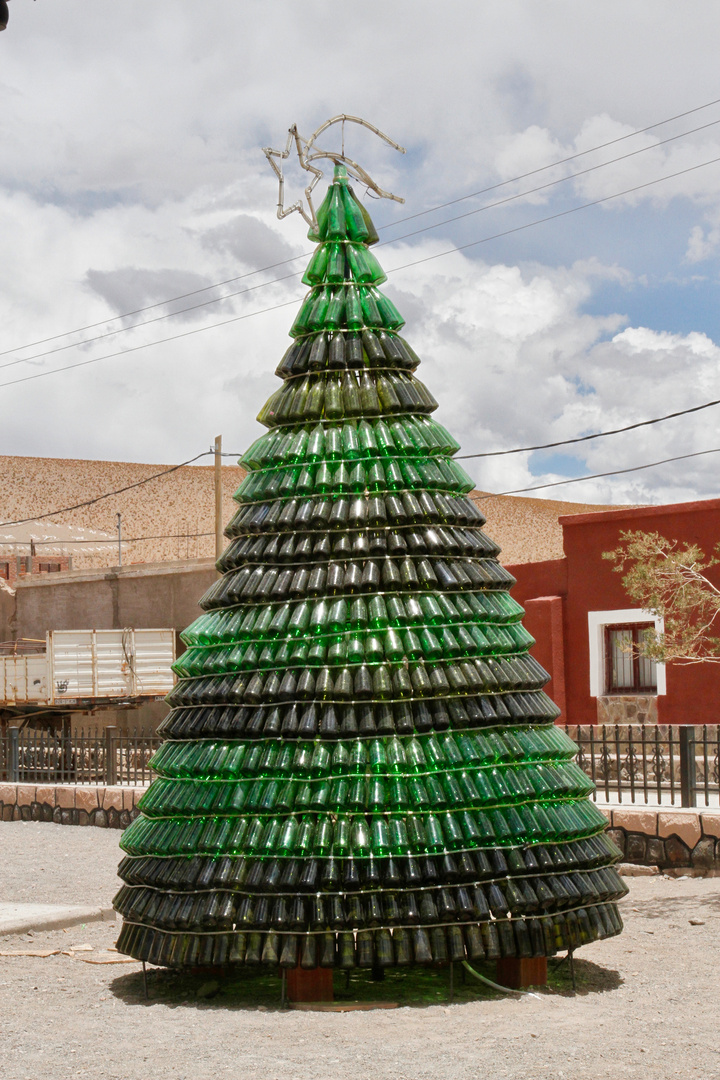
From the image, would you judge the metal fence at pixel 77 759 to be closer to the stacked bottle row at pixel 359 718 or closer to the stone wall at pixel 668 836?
the stone wall at pixel 668 836

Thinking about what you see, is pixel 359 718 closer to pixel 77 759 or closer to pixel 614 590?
pixel 77 759

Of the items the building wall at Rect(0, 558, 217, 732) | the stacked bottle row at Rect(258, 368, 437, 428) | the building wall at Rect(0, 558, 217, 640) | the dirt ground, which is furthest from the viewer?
the building wall at Rect(0, 558, 217, 640)

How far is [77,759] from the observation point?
1923 cm

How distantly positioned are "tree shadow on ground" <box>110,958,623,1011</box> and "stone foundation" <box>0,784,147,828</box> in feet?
31.3

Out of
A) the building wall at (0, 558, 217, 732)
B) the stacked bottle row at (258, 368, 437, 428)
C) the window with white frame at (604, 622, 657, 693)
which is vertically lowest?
the window with white frame at (604, 622, 657, 693)

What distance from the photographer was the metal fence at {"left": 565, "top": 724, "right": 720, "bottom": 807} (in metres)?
11.7

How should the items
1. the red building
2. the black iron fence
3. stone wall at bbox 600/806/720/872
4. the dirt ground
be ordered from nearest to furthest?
1. the dirt ground
2. stone wall at bbox 600/806/720/872
3. the black iron fence
4. the red building

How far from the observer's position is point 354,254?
23.6 feet

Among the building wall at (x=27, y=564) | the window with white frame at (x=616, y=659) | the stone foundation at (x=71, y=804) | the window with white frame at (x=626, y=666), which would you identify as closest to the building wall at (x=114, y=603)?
the stone foundation at (x=71, y=804)

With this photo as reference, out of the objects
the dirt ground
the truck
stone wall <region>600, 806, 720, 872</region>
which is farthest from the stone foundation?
the dirt ground

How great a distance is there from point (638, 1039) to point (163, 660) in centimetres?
2038

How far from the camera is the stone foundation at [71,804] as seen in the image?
16.8 m

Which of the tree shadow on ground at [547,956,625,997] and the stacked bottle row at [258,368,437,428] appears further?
the stacked bottle row at [258,368,437,428]

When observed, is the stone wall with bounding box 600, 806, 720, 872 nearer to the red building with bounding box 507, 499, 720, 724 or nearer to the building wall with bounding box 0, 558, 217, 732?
the red building with bounding box 507, 499, 720, 724
